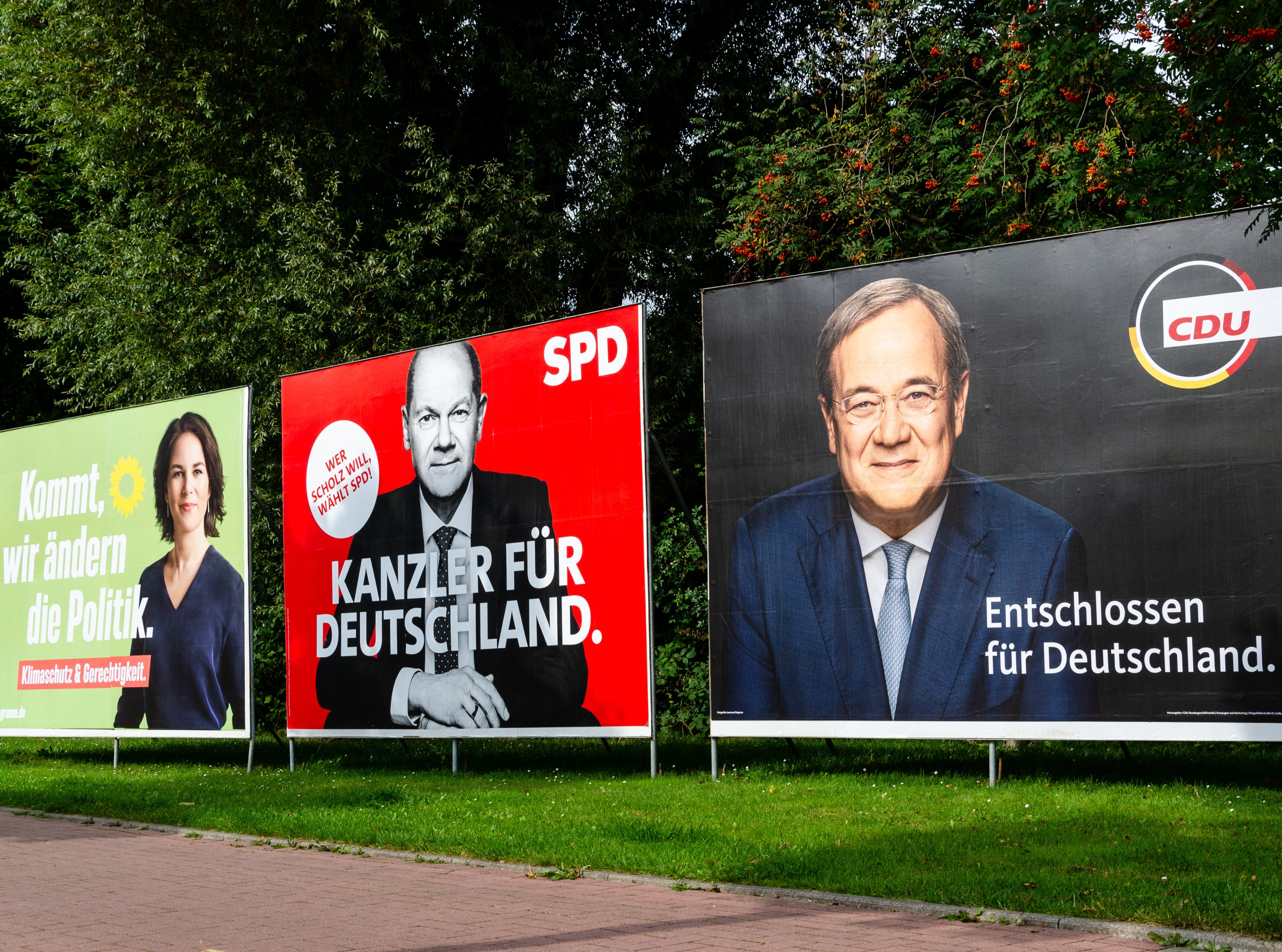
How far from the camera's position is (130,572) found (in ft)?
56.1

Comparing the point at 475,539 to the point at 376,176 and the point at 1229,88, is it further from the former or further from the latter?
the point at 376,176

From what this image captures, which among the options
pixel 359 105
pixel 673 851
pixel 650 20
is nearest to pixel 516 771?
pixel 673 851

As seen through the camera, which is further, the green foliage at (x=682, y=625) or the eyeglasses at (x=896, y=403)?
the green foliage at (x=682, y=625)

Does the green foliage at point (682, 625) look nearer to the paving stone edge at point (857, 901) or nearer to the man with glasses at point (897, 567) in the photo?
the man with glasses at point (897, 567)

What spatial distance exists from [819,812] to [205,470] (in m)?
9.29

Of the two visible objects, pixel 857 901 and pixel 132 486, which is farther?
pixel 132 486

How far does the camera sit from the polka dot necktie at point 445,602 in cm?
1450

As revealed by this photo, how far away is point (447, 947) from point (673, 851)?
261cm

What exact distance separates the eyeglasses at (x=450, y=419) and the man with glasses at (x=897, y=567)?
11.9ft

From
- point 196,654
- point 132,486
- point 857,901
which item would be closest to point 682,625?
point 196,654

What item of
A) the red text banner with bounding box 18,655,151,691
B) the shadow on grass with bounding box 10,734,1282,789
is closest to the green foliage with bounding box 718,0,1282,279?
the shadow on grass with bounding box 10,734,1282,789

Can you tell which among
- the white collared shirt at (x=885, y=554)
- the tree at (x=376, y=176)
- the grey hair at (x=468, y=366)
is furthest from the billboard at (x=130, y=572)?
the white collared shirt at (x=885, y=554)

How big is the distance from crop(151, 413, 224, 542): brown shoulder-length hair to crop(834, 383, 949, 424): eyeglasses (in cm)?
799

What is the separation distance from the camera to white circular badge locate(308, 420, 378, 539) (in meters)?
15.5
